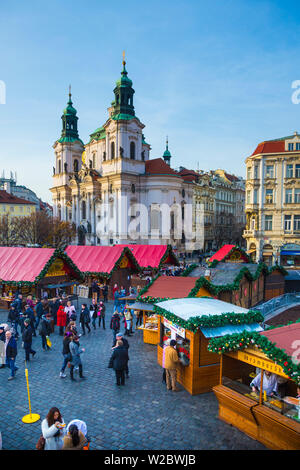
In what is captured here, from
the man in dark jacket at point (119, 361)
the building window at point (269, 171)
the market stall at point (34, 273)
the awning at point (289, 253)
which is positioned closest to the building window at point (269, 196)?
the building window at point (269, 171)

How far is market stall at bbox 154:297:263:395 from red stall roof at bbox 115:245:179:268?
59.1 feet

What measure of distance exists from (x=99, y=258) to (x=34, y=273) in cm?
689

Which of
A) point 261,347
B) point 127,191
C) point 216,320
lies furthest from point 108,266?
point 127,191

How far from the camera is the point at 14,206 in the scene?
72.9 meters

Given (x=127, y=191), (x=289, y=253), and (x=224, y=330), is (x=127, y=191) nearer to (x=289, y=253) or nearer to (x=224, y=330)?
(x=289, y=253)

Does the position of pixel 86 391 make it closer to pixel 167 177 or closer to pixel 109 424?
pixel 109 424

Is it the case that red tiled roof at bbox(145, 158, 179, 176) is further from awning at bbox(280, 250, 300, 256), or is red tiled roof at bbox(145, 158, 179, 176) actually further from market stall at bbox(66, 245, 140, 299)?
market stall at bbox(66, 245, 140, 299)

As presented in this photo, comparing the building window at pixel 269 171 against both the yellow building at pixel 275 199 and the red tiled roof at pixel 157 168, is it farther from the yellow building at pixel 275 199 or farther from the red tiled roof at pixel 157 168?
the red tiled roof at pixel 157 168

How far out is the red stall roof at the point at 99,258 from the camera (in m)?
25.1

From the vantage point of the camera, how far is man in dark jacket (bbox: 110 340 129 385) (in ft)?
33.0

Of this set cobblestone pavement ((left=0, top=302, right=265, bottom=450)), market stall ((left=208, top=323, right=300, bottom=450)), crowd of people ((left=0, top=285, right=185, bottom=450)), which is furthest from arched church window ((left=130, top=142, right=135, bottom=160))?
market stall ((left=208, top=323, right=300, bottom=450))

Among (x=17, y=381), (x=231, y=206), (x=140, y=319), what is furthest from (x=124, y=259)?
(x=231, y=206)

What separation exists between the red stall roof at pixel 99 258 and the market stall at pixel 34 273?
314 centimetres

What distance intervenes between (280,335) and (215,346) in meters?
1.57
